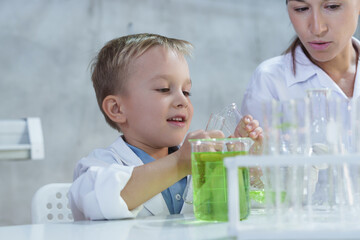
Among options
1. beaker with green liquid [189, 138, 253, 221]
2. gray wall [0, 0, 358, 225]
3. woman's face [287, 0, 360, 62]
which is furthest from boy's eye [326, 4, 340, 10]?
gray wall [0, 0, 358, 225]

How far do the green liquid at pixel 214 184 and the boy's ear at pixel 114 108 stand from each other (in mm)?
546

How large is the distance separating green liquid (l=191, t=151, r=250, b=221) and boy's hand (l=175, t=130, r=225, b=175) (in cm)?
11

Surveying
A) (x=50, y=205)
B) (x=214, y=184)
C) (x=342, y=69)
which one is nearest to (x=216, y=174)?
(x=214, y=184)

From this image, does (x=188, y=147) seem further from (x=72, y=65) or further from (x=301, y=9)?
(x=72, y=65)

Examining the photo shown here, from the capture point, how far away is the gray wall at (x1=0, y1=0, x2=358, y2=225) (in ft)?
10.3

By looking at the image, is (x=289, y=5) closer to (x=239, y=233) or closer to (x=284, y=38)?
(x=239, y=233)

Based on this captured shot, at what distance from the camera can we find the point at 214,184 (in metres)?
0.83

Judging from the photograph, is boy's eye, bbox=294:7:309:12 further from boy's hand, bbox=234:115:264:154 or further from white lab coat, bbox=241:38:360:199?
boy's hand, bbox=234:115:264:154

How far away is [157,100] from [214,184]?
49 centimetres

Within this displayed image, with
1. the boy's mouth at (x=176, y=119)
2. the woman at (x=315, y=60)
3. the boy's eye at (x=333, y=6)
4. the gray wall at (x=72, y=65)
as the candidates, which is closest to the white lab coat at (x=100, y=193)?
the boy's mouth at (x=176, y=119)

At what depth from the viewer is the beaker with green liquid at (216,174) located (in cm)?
82

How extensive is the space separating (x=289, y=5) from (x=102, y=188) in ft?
3.01

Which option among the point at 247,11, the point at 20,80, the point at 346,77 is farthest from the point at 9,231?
the point at 247,11

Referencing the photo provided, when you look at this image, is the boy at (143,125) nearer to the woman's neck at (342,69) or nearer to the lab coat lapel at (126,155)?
the lab coat lapel at (126,155)
